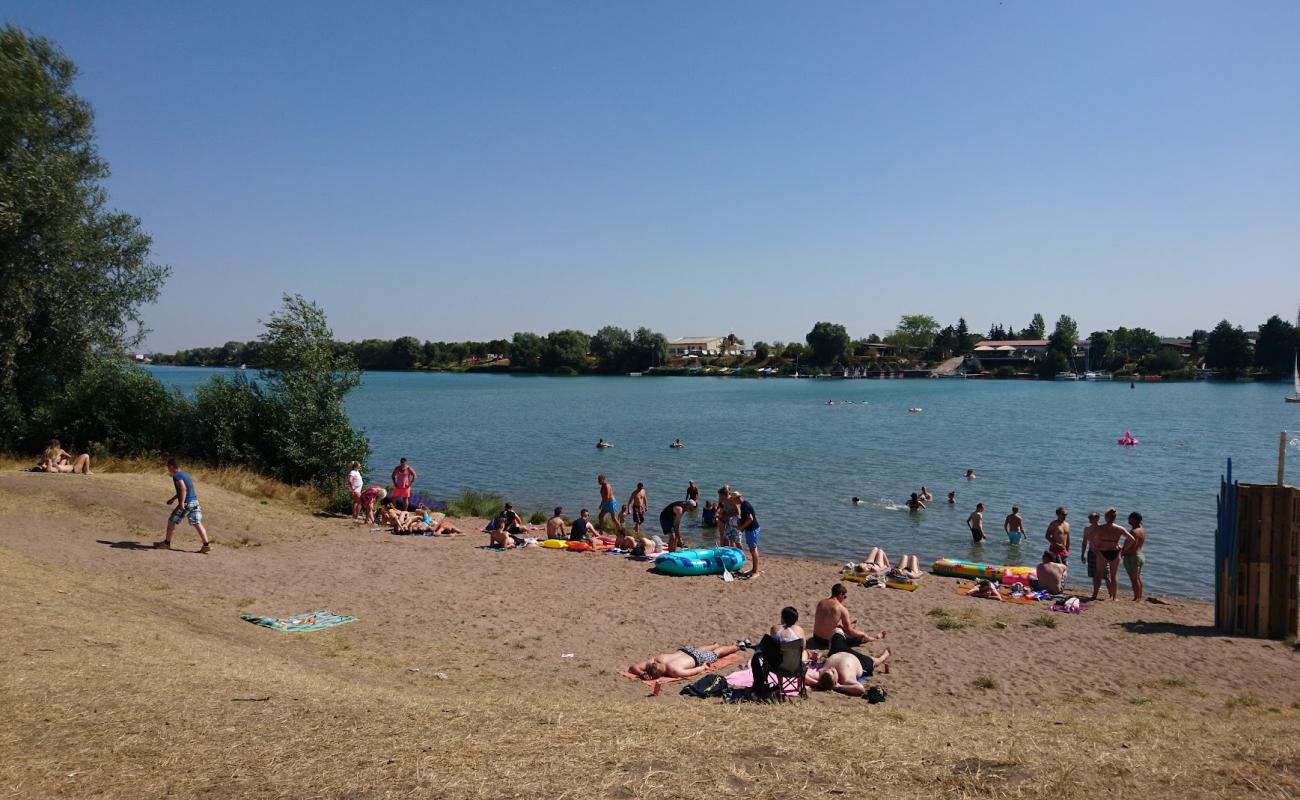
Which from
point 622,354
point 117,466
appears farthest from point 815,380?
point 117,466

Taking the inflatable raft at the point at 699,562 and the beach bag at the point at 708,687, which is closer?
the beach bag at the point at 708,687

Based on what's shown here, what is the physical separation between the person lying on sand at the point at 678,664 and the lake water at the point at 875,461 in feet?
35.5

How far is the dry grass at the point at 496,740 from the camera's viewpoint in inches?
220

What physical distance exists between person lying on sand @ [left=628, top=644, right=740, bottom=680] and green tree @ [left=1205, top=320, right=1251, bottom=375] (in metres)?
159

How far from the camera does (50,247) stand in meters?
22.3

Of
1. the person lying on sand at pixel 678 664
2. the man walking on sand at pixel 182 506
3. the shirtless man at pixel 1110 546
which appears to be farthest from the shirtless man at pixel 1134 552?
the man walking on sand at pixel 182 506

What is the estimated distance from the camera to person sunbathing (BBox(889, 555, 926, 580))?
16359 millimetres

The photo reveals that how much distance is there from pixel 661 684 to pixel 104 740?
5.84 meters

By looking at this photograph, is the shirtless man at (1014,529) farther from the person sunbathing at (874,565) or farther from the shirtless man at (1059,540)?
the person sunbathing at (874,565)

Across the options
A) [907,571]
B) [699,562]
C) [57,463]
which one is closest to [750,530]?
[699,562]

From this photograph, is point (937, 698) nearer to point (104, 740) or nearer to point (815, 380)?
point (104, 740)

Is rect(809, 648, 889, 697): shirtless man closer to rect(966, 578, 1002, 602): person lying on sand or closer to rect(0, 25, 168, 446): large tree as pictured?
rect(966, 578, 1002, 602): person lying on sand

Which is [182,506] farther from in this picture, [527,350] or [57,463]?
[527,350]

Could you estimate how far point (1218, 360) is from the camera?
13888 centimetres
